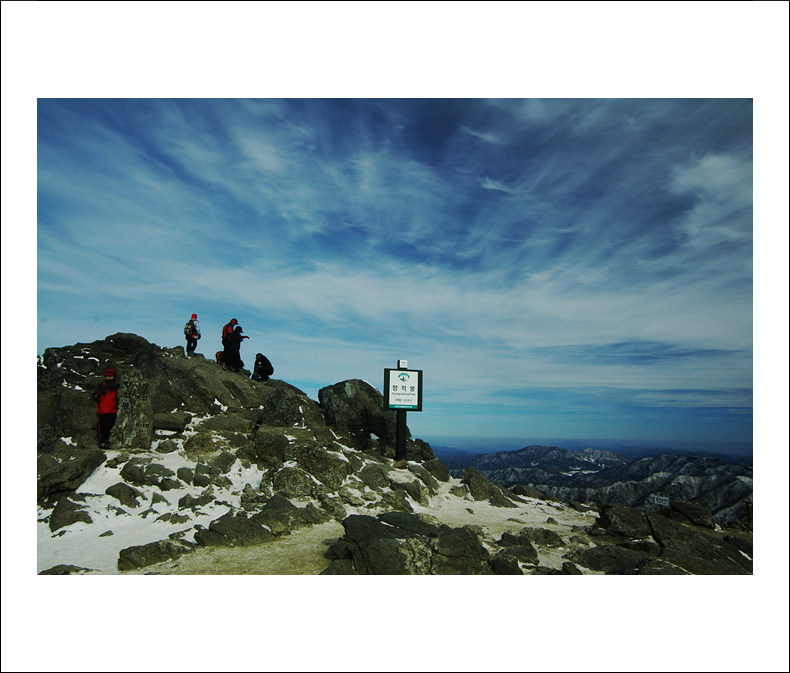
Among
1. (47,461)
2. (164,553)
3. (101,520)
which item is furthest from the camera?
(47,461)

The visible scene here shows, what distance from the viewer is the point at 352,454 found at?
1520cm

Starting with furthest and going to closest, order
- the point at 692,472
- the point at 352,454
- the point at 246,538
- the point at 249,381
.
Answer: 1. the point at 692,472
2. the point at 249,381
3. the point at 352,454
4. the point at 246,538

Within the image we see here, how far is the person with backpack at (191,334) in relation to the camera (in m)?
24.0

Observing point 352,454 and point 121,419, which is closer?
point 121,419

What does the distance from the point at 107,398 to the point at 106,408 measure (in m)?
0.32

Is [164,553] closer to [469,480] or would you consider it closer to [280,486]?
[280,486]

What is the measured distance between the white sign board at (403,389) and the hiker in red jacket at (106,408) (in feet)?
32.1

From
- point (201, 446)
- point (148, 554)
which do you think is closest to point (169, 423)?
point (201, 446)

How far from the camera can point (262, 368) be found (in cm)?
2430

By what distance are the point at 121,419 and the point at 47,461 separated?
8.62 feet

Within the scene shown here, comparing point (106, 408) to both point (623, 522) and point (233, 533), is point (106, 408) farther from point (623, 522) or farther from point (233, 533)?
point (623, 522)

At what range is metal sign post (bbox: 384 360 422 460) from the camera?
58.3ft

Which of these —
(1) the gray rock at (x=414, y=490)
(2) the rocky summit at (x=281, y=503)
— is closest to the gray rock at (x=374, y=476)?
(2) the rocky summit at (x=281, y=503)

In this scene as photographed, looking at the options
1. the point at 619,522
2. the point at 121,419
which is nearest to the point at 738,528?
the point at 619,522
